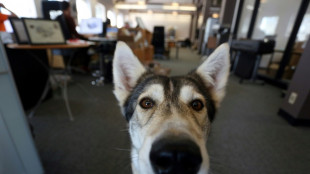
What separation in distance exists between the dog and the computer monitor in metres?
4.82

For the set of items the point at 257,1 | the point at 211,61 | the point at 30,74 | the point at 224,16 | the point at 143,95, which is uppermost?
the point at 257,1

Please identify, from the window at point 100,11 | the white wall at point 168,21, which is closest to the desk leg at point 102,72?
the window at point 100,11

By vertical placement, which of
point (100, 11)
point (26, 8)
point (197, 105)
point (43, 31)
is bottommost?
point (197, 105)

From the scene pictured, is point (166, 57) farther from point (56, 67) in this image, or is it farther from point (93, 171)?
point (93, 171)

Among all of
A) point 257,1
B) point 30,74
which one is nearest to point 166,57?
point 257,1

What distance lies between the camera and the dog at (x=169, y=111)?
661 millimetres

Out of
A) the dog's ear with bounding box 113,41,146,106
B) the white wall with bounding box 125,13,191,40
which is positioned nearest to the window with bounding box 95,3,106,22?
the white wall with bounding box 125,13,191,40

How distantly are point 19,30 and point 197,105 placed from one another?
2.80 metres

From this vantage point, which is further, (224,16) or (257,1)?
(224,16)

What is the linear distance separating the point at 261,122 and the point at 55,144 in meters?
3.48

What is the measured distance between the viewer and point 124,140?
7.16ft

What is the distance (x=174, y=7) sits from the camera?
19484 millimetres

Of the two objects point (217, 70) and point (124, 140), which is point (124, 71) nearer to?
point (217, 70)

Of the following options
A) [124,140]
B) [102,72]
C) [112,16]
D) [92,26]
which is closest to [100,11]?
[112,16]
